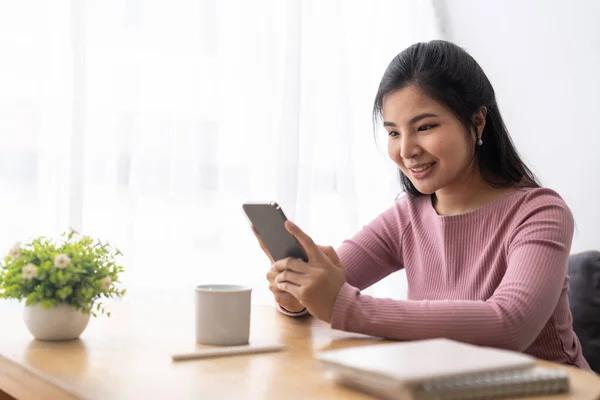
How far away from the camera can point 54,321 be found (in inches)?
44.6

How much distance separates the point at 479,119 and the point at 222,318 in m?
0.75

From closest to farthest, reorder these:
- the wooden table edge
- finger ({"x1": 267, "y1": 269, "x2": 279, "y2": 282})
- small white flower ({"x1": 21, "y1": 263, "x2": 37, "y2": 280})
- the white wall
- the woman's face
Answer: the wooden table edge < small white flower ({"x1": 21, "y1": 263, "x2": 37, "y2": 280}) < finger ({"x1": 267, "y1": 269, "x2": 279, "y2": 282}) < the woman's face < the white wall

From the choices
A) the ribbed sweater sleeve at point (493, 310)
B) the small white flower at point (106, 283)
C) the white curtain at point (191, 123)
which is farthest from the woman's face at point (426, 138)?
the white curtain at point (191, 123)

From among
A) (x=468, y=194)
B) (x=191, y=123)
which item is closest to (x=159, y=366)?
(x=468, y=194)

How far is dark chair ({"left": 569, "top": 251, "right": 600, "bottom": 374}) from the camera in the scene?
1.65m

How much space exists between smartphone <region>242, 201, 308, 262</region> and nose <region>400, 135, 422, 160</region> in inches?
14.5

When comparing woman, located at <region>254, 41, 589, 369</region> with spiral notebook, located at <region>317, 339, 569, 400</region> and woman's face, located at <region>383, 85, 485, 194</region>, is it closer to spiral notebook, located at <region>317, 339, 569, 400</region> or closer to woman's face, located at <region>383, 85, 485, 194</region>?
woman's face, located at <region>383, 85, 485, 194</region>

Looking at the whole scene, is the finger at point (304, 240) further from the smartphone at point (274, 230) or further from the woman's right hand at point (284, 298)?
the woman's right hand at point (284, 298)

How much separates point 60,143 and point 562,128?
1.58 metres

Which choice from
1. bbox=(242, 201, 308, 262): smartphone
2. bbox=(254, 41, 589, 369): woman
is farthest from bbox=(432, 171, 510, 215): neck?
bbox=(242, 201, 308, 262): smartphone

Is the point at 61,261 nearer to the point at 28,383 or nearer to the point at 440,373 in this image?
the point at 28,383

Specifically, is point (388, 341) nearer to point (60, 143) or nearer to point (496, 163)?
point (496, 163)

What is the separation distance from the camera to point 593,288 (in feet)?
5.46

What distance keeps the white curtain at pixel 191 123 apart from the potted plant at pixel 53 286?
0.90m
